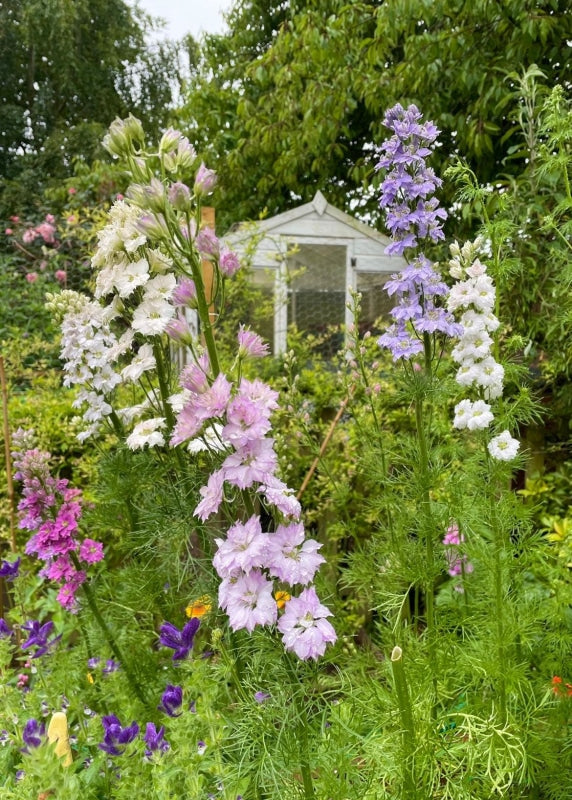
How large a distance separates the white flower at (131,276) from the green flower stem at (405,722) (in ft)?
3.01

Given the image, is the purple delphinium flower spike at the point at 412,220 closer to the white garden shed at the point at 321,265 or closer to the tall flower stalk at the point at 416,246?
the tall flower stalk at the point at 416,246

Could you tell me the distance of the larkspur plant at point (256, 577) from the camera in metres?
1.05

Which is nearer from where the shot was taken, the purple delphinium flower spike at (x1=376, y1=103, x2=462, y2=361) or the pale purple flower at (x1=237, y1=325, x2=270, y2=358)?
the pale purple flower at (x1=237, y1=325, x2=270, y2=358)

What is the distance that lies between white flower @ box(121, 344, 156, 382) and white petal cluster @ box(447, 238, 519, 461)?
0.72m

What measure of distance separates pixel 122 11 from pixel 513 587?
1603cm

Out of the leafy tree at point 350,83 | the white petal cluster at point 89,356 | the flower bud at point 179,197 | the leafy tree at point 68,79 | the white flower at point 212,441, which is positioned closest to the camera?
the flower bud at point 179,197

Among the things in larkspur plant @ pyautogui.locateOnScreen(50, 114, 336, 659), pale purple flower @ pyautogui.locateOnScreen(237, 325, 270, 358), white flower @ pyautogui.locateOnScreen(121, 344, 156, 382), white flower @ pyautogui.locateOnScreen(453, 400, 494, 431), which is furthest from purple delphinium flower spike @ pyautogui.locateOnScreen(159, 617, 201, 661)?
white flower @ pyautogui.locateOnScreen(453, 400, 494, 431)

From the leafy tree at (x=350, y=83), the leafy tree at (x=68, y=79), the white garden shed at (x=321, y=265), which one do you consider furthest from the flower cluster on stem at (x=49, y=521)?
the leafy tree at (x=68, y=79)

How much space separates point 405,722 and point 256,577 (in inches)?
16.1

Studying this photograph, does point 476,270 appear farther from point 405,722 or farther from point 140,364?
point 405,722

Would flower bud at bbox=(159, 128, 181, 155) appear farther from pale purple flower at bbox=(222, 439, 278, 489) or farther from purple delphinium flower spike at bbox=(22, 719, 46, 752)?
purple delphinium flower spike at bbox=(22, 719, 46, 752)

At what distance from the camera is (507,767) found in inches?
51.0

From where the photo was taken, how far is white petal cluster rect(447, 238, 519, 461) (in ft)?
5.01

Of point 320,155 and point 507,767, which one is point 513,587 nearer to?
point 507,767
